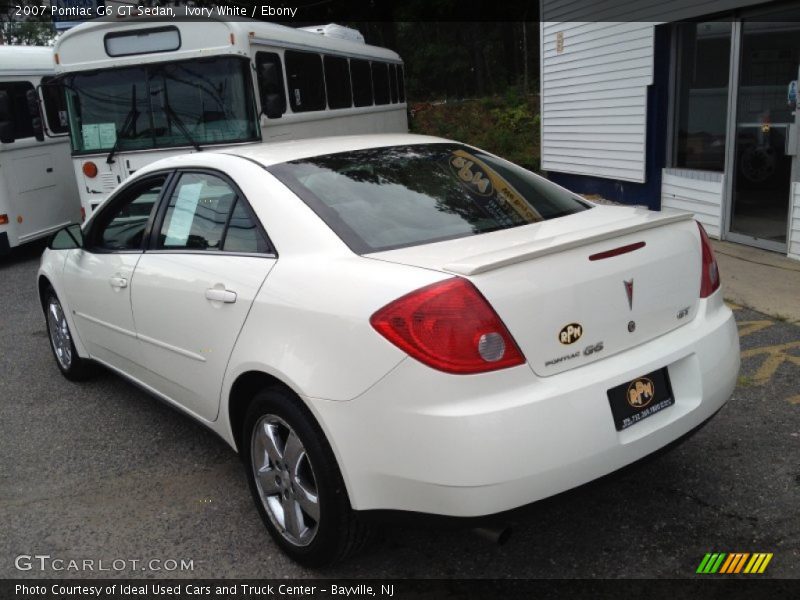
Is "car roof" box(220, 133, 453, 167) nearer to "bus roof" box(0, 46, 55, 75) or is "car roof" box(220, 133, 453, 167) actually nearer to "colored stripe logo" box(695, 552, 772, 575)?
"colored stripe logo" box(695, 552, 772, 575)

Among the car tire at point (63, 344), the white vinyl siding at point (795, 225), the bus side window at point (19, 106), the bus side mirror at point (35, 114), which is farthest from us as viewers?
the bus side window at point (19, 106)

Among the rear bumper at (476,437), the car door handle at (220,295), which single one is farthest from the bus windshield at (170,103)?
the rear bumper at (476,437)

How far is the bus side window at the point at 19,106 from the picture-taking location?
34.6ft

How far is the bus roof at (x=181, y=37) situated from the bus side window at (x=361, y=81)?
2.74 meters

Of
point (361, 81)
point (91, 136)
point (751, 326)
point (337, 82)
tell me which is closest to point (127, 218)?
point (751, 326)

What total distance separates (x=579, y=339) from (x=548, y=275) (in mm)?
246

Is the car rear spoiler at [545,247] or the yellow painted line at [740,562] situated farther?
the yellow painted line at [740,562]

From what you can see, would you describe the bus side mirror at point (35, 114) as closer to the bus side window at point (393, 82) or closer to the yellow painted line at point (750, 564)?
the bus side window at point (393, 82)

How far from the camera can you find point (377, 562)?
10.1 ft

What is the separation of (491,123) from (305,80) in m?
13.2

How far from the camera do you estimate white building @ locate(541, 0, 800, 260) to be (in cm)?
760

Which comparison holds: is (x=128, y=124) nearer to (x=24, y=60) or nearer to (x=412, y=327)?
(x=24, y=60)

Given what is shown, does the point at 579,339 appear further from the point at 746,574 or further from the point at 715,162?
the point at 715,162

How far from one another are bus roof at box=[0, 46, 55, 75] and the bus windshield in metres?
2.07
